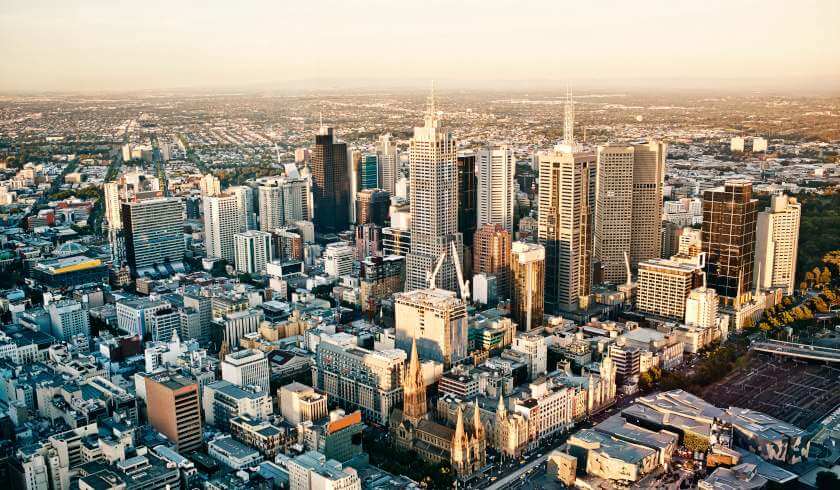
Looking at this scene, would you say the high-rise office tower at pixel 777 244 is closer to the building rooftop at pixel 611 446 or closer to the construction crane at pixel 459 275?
the construction crane at pixel 459 275

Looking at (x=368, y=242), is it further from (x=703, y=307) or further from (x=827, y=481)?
(x=827, y=481)

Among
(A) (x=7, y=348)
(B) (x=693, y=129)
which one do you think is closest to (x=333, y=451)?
(A) (x=7, y=348)

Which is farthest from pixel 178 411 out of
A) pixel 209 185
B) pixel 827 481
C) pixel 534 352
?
pixel 209 185

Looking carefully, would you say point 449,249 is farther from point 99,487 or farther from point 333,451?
point 99,487

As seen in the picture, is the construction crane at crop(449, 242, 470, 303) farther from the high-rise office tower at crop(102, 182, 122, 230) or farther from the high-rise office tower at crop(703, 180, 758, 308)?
the high-rise office tower at crop(102, 182, 122, 230)

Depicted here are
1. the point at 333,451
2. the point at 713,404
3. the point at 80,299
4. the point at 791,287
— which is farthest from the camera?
the point at 791,287

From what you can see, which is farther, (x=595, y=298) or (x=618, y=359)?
(x=595, y=298)
